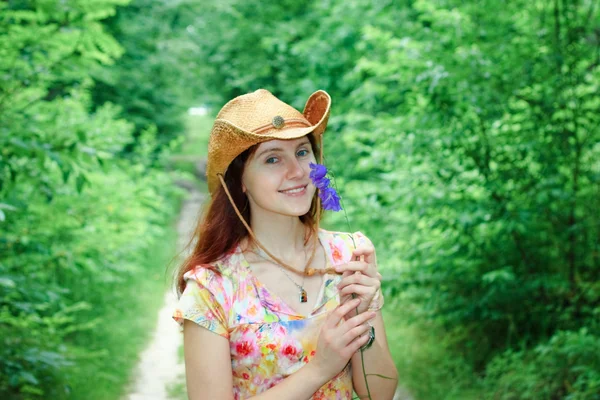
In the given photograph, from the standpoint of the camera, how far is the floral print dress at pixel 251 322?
182cm

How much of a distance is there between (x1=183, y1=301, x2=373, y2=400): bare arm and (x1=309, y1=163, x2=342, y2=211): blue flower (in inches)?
10.2

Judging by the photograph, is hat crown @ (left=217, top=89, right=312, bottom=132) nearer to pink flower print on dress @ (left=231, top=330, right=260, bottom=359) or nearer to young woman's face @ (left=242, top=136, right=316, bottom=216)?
young woman's face @ (left=242, top=136, right=316, bottom=216)

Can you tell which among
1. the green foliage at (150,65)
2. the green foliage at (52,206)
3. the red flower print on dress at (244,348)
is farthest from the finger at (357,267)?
the green foliage at (150,65)

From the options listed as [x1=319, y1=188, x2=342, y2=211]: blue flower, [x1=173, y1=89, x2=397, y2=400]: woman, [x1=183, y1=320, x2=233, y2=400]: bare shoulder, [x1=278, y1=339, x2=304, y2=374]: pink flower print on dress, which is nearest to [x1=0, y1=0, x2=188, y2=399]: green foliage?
[x1=173, y1=89, x2=397, y2=400]: woman

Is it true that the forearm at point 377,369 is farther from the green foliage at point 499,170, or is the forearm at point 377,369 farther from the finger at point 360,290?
the green foliage at point 499,170

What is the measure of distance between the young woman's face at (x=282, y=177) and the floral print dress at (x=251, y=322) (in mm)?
232

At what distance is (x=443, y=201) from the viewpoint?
4.52 m

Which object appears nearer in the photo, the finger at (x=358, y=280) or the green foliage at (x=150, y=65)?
the finger at (x=358, y=280)

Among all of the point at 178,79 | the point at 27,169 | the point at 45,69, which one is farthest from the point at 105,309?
the point at 178,79

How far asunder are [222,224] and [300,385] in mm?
550

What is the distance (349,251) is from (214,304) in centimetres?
51

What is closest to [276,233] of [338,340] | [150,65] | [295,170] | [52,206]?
[295,170]

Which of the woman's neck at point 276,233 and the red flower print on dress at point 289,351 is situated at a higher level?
the woman's neck at point 276,233

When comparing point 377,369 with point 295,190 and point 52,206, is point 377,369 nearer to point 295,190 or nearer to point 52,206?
point 295,190
